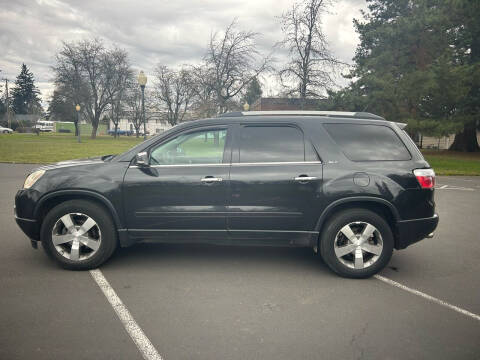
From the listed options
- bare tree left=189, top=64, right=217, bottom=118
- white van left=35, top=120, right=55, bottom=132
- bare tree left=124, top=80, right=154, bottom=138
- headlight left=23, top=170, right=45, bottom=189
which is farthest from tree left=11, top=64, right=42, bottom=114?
headlight left=23, top=170, right=45, bottom=189

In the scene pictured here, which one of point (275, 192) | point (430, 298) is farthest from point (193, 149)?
point (430, 298)

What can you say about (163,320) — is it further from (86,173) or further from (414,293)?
(414,293)

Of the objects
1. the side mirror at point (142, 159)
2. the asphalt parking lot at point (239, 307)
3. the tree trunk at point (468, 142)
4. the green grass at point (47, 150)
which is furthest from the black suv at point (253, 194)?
the tree trunk at point (468, 142)

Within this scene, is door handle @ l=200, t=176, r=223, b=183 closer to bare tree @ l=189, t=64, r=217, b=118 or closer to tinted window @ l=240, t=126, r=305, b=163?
tinted window @ l=240, t=126, r=305, b=163

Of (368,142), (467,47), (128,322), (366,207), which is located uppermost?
(467,47)

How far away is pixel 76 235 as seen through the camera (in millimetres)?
4094

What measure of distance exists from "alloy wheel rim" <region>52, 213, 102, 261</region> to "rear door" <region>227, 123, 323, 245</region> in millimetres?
1616

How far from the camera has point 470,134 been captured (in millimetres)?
29688

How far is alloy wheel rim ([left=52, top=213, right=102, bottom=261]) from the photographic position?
4090mm

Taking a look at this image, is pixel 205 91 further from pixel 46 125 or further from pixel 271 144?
pixel 46 125

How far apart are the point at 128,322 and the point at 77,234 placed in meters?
1.51

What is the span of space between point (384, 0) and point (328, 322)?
101 feet

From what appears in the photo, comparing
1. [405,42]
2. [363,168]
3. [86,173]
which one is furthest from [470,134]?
[86,173]

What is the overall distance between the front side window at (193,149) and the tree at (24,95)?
388ft
